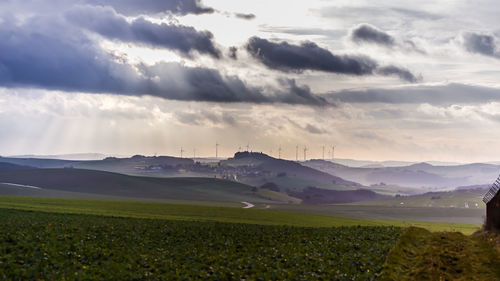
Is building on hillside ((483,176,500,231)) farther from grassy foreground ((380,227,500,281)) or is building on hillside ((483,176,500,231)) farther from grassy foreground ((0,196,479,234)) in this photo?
grassy foreground ((0,196,479,234))

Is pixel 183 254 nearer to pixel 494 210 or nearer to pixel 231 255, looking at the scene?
pixel 231 255

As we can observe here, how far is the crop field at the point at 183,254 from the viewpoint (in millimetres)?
31641

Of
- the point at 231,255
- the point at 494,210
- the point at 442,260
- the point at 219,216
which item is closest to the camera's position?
the point at 442,260

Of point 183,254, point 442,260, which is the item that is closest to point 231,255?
point 183,254

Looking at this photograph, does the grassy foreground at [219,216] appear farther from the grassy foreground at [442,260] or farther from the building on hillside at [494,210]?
the grassy foreground at [442,260]

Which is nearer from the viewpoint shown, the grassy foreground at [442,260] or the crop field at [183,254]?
the crop field at [183,254]

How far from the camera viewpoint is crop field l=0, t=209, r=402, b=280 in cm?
3164

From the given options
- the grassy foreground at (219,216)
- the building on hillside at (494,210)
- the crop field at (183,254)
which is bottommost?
the grassy foreground at (219,216)

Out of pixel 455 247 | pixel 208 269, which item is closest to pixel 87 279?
pixel 208 269

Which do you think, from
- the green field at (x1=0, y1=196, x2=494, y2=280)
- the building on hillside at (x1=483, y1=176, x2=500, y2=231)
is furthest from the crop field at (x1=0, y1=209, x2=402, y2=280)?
the building on hillside at (x1=483, y1=176, x2=500, y2=231)

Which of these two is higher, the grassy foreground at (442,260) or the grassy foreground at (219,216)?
the grassy foreground at (442,260)

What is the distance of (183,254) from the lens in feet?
127

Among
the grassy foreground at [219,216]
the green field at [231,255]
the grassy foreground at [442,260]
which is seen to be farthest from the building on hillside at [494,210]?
the grassy foreground at [219,216]

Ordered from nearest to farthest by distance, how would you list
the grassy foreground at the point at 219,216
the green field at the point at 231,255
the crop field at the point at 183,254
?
the crop field at the point at 183,254, the green field at the point at 231,255, the grassy foreground at the point at 219,216
